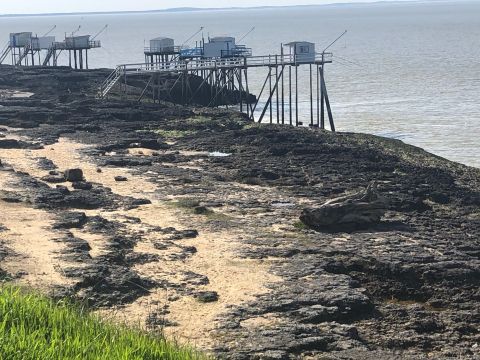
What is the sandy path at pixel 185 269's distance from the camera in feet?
59.0

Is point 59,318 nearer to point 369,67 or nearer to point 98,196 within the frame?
point 98,196

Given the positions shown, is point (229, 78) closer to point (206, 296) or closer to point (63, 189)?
point (63, 189)

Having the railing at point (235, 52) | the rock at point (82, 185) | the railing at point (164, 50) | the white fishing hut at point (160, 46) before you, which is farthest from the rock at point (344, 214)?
the white fishing hut at point (160, 46)

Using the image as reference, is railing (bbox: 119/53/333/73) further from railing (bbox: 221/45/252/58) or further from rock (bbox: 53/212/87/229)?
rock (bbox: 53/212/87/229)

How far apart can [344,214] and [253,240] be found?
280cm

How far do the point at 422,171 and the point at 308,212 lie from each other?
32.7 ft

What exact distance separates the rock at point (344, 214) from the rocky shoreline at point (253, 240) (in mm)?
316

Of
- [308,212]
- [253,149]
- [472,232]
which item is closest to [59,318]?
[308,212]

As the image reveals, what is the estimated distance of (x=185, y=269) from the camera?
21.2 meters

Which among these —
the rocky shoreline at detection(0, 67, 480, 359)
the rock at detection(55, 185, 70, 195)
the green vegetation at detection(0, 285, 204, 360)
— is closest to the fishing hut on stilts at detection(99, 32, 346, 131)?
the rocky shoreline at detection(0, 67, 480, 359)

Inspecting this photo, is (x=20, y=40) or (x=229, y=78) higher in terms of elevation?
(x=20, y=40)

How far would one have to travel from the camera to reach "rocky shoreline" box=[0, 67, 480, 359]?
17.7 metres

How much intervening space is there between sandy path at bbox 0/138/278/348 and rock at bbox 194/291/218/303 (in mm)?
125

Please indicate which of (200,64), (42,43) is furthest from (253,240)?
(42,43)
